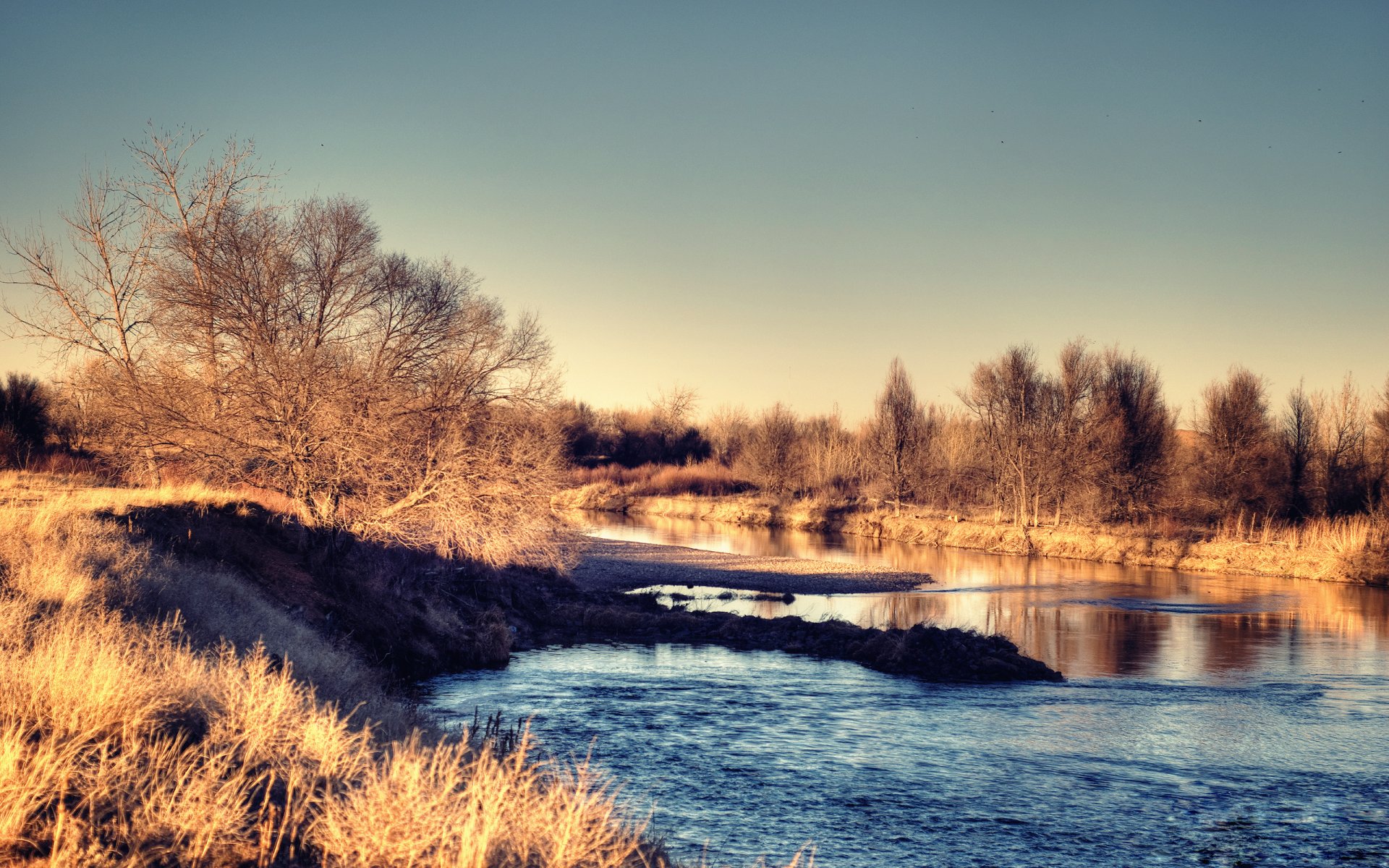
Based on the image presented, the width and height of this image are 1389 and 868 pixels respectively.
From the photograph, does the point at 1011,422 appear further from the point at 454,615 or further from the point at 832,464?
the point at 454,615

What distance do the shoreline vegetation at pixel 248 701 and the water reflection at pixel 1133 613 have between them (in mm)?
3920

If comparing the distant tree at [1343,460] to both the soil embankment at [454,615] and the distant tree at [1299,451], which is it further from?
the soil embankment at [454,615]

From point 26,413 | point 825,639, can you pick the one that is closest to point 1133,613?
point 825,639

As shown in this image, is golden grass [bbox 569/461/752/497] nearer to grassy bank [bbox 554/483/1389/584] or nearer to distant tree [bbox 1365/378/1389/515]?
grassy bank [bbox 554/483/1389/584]

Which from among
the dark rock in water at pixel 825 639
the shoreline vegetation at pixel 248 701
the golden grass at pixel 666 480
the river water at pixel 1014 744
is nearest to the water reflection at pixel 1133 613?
the river water at pixel 1014 744

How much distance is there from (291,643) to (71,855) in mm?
7852

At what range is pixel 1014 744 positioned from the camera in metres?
12.9

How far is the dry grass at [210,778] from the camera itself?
5137 millimetres

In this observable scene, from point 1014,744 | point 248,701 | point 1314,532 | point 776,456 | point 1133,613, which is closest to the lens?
point 248,701

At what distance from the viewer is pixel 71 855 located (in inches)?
187

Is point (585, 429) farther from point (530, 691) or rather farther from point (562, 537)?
point (530, 691)

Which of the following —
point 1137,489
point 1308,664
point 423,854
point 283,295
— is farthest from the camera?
point 1137,489

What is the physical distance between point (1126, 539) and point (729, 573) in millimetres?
18009

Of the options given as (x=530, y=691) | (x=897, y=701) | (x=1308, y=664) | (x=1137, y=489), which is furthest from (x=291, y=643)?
(x=1137, y=489)
